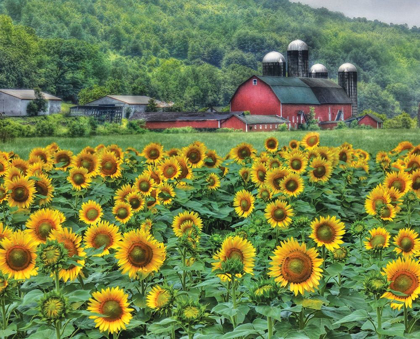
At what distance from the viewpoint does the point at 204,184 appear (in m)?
5.73

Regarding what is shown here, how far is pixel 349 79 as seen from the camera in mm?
47156

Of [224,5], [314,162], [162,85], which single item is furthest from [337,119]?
[314,162]

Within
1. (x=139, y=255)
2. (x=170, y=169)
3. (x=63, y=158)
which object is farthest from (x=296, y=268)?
(x=63, y=158)

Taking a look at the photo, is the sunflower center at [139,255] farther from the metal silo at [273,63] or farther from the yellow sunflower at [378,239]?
the metal silo at [273,63]

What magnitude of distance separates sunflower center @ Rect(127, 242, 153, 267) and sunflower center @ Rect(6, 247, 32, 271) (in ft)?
1.33

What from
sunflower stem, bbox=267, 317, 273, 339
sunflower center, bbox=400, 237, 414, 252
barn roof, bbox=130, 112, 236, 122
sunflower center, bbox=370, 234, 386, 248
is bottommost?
sunflower stem, bbox=267, 317, 273, 339

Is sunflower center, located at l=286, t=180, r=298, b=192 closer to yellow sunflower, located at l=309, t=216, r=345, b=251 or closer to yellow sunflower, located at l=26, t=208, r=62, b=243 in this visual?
yellow sunflower, located at l=309, t=216, r=345, b=251

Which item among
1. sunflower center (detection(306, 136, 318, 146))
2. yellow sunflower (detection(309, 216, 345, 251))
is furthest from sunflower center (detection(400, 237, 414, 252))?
sunflower center (detection(306, 136, 318, 146))

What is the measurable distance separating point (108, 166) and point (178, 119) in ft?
67.6

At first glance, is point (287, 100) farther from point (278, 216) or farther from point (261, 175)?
point (278, 216)

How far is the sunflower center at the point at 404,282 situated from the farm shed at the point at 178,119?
22644mm

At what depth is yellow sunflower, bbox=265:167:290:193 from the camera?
507 cm

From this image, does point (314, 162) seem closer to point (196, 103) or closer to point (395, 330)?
point (395, 330)

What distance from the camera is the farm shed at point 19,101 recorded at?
71.9 ft
